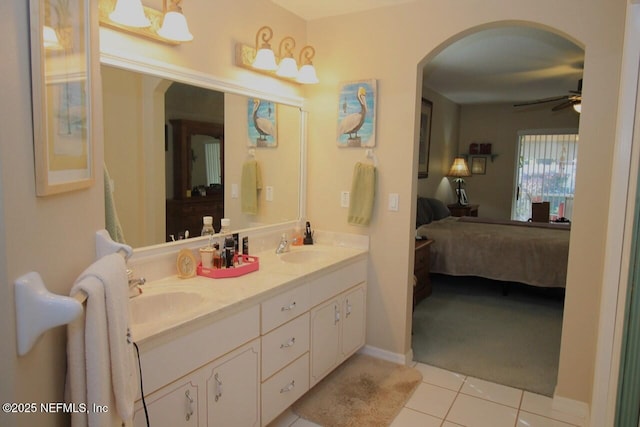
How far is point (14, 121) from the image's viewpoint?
0.78 m

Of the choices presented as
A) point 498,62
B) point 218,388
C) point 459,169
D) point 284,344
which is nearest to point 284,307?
point 284,344

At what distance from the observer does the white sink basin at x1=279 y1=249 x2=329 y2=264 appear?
9.46ft

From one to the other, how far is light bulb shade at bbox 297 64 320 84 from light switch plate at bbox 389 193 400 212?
96 centimetres

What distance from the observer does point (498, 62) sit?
4.85 metres

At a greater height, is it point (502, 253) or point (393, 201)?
point (393, 201)

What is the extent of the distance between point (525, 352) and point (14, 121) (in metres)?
3.57

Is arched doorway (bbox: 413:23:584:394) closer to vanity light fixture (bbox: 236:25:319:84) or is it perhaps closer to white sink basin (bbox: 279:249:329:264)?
white sink basin (bbox: 279:249:329:264)

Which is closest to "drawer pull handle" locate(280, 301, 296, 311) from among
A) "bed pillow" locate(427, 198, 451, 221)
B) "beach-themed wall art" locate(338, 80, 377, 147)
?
"beach-themed wall art" locate(338, 80, 377, 147)

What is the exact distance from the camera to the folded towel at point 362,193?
297 centimetres

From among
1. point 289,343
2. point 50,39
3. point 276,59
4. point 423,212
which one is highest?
point 276,59

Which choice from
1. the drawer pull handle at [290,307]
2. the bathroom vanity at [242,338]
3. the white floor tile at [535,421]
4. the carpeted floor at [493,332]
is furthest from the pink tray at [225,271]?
the white floor tile at [535,421]

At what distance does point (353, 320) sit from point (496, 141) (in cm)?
618

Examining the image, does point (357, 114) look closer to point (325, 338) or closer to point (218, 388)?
point (325, 338)

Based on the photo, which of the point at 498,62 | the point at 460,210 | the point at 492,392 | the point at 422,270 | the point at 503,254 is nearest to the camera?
the point at 492,392
